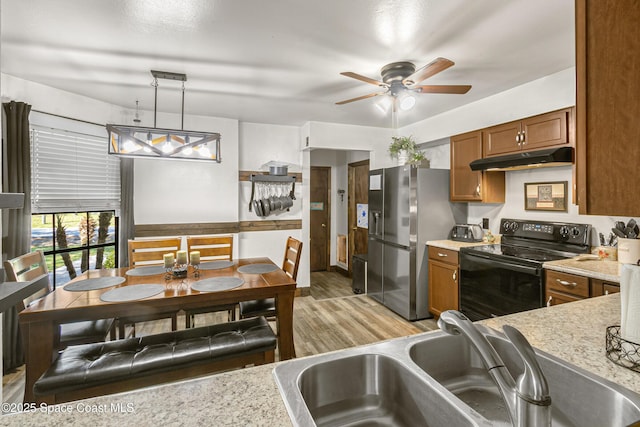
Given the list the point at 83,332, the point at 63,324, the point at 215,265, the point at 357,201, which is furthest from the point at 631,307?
the point at 357,201

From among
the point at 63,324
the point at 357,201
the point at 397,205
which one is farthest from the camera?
the point at 357,201

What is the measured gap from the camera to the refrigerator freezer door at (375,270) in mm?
3911

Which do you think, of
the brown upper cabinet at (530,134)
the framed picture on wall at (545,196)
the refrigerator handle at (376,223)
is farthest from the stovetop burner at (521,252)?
the refrigerator handle at (376,223)

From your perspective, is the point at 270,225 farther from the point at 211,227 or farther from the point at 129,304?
the point at 129,304

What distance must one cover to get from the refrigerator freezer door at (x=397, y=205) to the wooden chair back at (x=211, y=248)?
1.87 metres

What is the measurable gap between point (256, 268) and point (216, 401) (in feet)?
6.01

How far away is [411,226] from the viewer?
3.36 metres

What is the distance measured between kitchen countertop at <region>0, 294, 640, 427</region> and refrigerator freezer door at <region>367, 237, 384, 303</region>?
9.42 feet

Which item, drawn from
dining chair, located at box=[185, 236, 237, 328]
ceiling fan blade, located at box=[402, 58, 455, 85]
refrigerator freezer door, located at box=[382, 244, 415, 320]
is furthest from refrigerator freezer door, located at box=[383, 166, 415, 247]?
dining chair, located at box=[185, 236, 237, 328]

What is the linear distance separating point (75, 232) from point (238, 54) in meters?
2.42

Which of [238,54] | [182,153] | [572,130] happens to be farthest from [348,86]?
[572,130]

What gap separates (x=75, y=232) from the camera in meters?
3.01

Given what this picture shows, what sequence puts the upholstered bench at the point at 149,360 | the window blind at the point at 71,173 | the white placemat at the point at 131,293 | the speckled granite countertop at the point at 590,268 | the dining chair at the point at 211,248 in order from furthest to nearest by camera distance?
the dining chair at the point at 211,248 < the window blind at the point at 71,173 < the speckled granite countertop at the point at 590,268 < the white placemat at the point at 131,293 < the upholstered bench at the point at 149,360

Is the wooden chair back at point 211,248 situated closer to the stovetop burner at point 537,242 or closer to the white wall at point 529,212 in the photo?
the stovetop burner at point 537,242
